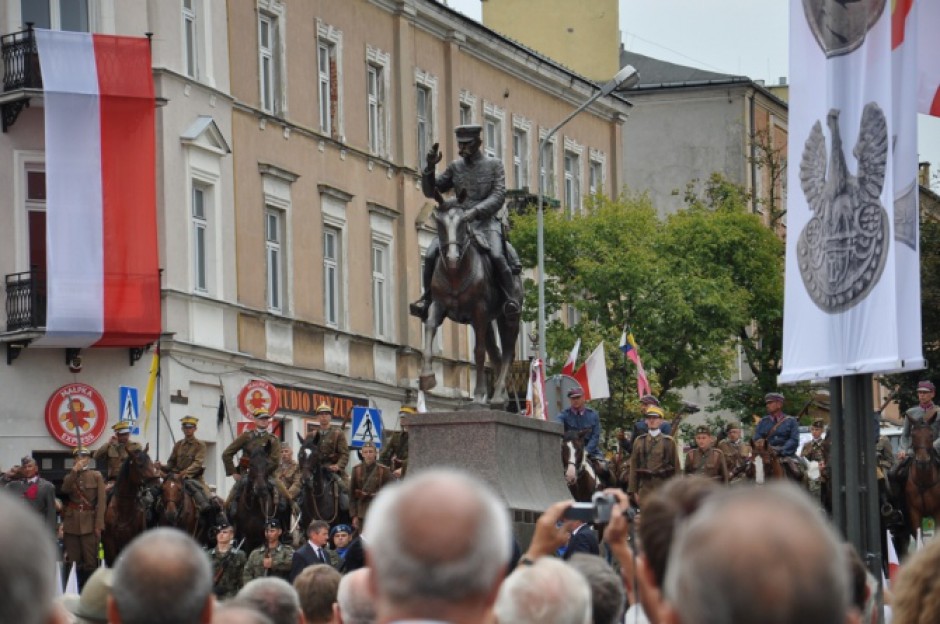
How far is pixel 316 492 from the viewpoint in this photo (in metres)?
31.3

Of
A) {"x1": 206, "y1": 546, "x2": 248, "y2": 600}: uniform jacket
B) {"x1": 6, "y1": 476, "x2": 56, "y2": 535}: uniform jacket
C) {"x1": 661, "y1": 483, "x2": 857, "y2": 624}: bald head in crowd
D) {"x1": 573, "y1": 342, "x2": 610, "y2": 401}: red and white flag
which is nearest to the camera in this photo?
{"x1": 661, "y1": 483, "x2": 857, "y2": 624}: bald head in crowd

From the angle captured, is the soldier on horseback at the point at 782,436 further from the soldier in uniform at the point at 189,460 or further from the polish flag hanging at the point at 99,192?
the polish flag hanging at the point at 99,192

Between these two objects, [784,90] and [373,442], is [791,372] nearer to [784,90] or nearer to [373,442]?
[373,442]

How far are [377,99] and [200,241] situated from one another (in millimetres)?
9443

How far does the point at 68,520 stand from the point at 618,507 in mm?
24565

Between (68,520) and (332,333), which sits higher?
(332,333)

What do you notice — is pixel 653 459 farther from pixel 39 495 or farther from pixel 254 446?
pixel 39 495

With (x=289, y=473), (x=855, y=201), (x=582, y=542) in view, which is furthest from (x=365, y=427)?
(x=855, y=201)

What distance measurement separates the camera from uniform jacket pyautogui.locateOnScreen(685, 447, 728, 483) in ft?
100

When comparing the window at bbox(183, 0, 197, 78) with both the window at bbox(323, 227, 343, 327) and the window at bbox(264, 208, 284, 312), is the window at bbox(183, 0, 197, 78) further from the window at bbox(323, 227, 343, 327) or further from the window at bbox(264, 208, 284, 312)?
the window at bbox(323, 227, 343, 327)

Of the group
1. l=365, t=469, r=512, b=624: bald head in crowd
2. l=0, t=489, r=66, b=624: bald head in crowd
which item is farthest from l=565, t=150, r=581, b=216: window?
l=0, t=489, r=66, b=624: bald head in crowd

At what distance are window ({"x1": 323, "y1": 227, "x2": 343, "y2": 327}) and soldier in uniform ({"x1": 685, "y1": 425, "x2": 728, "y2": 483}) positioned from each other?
1611 centimetres

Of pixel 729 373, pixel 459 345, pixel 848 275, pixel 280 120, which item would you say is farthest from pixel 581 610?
pixel 729 373

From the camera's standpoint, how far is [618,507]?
20.4 feet
